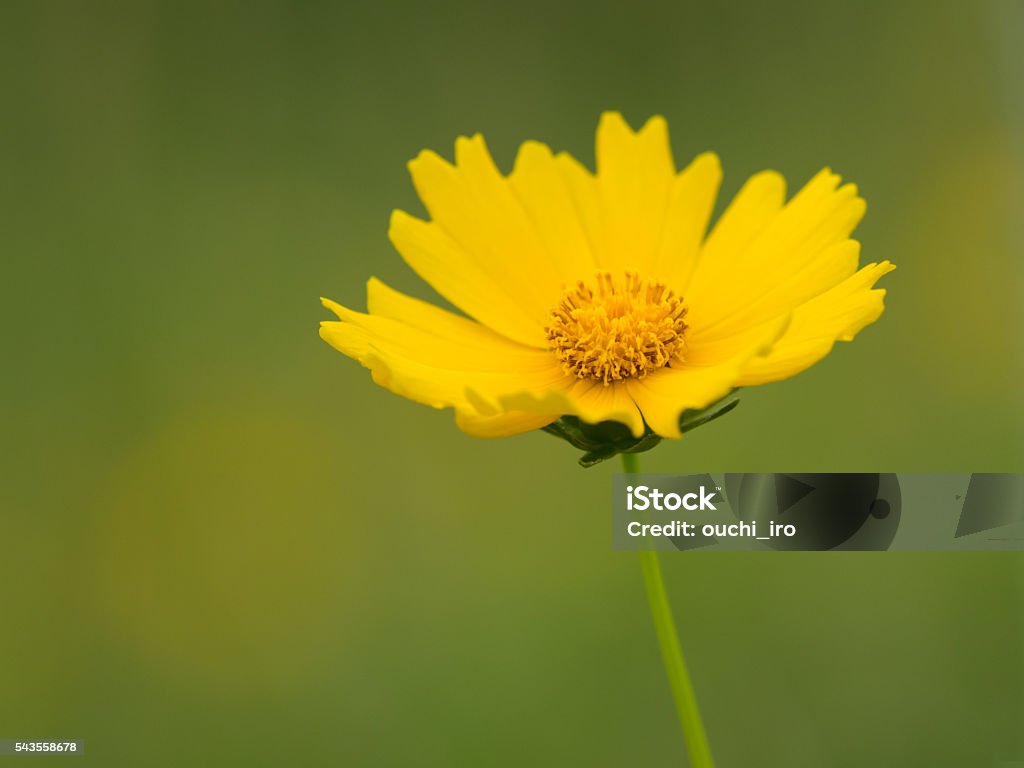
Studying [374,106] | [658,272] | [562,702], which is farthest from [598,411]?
[374,106]

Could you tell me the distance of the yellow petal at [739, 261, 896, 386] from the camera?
427 millimetres

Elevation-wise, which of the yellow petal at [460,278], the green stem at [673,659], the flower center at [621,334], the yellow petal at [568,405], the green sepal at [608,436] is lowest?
the green stem at [673,659]

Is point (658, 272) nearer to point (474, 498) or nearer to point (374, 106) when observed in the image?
point (474, 498)

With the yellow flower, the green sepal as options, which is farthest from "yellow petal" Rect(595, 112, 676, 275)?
the green sepal

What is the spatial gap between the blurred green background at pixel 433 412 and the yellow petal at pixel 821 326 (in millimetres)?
387

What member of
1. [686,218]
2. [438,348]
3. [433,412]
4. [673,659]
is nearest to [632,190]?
[686,218]

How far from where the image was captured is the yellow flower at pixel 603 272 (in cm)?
50

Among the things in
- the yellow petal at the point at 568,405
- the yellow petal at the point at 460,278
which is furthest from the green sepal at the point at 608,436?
the yellow petal at the point at 460,278

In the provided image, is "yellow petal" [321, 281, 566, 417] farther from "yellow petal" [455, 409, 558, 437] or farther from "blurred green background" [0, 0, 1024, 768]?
"blurred green background" [0, 0, 1024, 768]

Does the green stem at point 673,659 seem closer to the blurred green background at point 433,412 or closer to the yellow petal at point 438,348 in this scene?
the yellow petal at point 438,348

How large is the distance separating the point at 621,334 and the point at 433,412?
0.46 metres

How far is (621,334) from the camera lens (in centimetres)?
52

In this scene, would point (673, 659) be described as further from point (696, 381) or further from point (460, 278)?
point (460, 278)

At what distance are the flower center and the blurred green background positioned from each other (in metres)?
0.39
